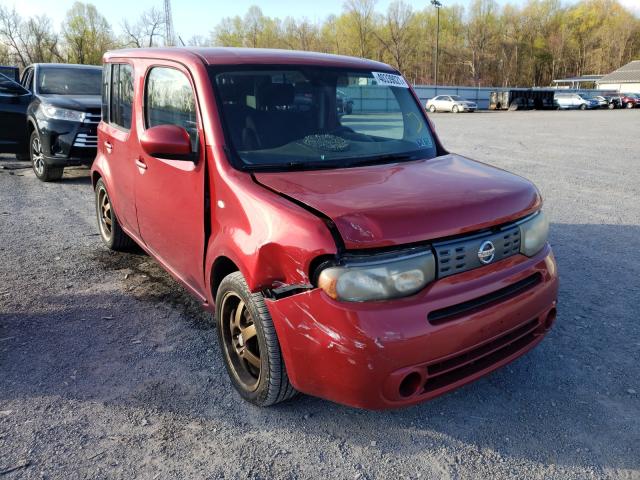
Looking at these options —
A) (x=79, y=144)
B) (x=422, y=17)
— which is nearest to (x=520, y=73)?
(x=422, y=17)

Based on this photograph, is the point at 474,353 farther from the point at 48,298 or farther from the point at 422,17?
the point at 422,17

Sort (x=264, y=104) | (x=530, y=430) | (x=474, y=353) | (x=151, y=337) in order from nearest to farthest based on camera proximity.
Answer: (x=474, y=353)
(x=530, y=430)
(x=264, y=104)
(x=151, y=337)

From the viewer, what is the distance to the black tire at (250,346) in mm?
2574

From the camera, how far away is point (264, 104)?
3.25 meters

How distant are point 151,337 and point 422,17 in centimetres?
10683

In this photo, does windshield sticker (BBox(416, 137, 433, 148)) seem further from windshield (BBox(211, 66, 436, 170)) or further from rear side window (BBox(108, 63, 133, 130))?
rear side window (BBox(108, 63, 133, 130))

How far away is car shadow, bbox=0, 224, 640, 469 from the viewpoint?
8.71 ft

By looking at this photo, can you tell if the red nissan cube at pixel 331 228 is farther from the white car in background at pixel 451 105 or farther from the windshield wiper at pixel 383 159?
the white car in background at pixel 451 105

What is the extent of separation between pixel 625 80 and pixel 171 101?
288ft

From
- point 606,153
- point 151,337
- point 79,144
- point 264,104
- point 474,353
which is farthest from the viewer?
point 606,153

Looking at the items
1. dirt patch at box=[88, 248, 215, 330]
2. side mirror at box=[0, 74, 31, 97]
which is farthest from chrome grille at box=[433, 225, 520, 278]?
side mirror at box=[0, 74, 31, 97]

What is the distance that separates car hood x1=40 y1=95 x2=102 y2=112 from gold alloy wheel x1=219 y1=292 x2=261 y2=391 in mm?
6475

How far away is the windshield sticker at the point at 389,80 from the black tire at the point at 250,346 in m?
1.89

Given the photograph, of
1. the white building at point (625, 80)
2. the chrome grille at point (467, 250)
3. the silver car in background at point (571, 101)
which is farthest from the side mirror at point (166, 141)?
the white building at point (625, 80)
